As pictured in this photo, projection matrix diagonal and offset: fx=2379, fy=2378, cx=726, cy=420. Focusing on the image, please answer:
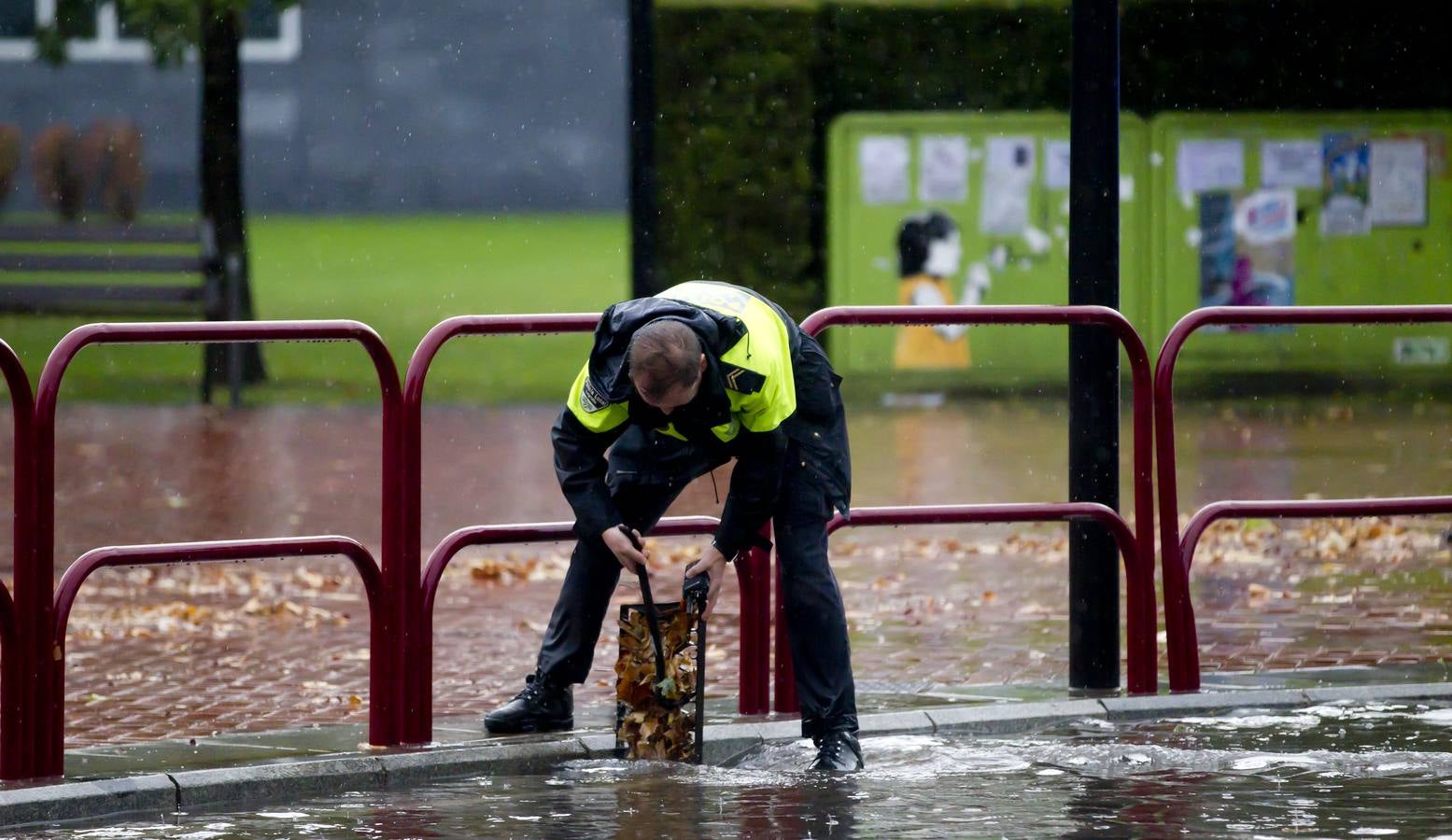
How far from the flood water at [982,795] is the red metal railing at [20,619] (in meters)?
0.45

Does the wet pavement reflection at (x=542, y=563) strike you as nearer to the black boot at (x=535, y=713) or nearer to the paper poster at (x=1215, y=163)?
the black boot at (x=535, y=713)

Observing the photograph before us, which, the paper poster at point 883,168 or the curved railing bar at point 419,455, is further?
the paper poster at point 883,168

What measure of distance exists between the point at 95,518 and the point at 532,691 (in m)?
6.03

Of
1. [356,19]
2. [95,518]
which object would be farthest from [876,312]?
[356,19]

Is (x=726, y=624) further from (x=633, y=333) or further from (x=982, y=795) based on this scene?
(x=633, y=333)

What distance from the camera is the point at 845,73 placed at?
18766 millimetres

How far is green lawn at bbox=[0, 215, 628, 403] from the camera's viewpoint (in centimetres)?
2053

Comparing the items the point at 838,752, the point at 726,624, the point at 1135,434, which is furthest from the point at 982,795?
the point at 726,624

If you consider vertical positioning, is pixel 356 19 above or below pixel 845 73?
above

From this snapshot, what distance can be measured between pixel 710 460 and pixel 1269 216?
1304 centimetres

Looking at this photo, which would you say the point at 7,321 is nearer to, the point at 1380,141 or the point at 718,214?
the point at 718,214

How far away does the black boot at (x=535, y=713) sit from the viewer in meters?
6.62

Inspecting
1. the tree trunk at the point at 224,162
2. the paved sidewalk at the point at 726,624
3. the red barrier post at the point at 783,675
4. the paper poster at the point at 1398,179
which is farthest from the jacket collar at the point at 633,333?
the paper poster at the point at 1398,179

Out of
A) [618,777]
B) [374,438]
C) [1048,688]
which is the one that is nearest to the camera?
[618,777]
